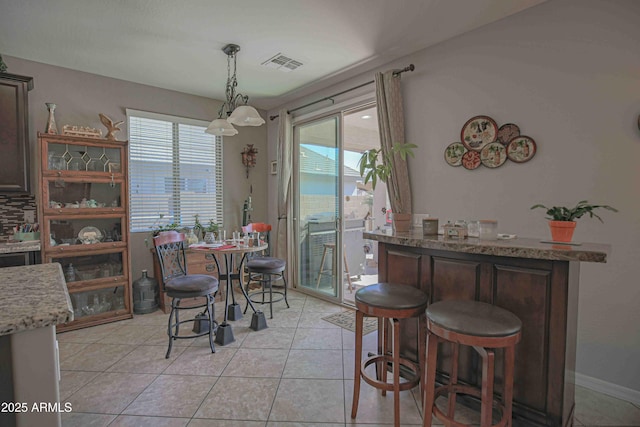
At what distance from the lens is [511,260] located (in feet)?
5.67

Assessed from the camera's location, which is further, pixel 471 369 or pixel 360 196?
pixel 360 196

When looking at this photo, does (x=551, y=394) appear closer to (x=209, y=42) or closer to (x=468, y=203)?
(x=468, y=203)

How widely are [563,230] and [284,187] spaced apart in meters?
3.52

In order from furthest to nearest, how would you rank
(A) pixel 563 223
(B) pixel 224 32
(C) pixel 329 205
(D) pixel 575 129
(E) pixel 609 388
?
(C) pixel 329 205 → (B) pixel 224 32 → (D) pixel 575 129 → (E) pixel 609 388 → (A) pixel 563 223

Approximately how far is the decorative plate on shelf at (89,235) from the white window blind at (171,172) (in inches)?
18.0

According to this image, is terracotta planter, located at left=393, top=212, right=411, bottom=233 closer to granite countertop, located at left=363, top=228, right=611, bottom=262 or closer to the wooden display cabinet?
granite countertop, located at left=363, top=228, right=611, bottom=262

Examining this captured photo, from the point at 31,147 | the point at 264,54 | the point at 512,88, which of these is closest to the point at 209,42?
the point at 264,54

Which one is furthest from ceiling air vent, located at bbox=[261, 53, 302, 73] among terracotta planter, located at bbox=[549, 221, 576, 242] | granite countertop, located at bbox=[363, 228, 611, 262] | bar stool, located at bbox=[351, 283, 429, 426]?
terracotta planter, located at bbox=[549, 221, 576, 242]

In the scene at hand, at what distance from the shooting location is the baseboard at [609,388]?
2096mm

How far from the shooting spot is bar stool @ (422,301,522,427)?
1.40m

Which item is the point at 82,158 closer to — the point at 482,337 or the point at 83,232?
the point at 83,232

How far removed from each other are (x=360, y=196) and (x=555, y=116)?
312cm

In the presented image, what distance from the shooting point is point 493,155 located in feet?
8.75

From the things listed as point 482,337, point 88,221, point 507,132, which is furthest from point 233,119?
point 482,337
